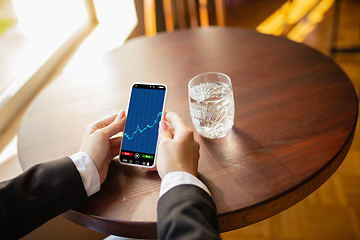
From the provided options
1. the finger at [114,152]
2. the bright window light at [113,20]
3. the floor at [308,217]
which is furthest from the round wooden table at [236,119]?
the bright window light at [113,20]

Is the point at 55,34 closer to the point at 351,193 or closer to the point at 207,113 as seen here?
the point at 207,113

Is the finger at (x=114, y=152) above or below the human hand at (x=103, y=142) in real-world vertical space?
below

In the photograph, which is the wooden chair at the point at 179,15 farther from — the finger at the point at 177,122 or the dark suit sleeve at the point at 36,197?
the dark suit sleeve at the point at 36,197

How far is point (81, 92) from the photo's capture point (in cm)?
98

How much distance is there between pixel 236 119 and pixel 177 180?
29cm

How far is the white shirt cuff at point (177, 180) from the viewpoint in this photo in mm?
542

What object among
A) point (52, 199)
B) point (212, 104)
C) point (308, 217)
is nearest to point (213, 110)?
point (212, 104)

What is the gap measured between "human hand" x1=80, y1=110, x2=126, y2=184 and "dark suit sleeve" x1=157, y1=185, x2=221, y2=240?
18cm

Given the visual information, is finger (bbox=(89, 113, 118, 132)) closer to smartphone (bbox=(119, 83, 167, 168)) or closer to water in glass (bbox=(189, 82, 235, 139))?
smartphone (bbox=(119, 83, 167, 168))

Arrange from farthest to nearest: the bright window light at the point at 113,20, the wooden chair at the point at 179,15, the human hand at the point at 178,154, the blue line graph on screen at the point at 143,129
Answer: the wooden chair at the point at 179,15
the bright window light at the point at 113,20
the blue line graph on screen at the point at 143,129
the human hand at the point at 178,154

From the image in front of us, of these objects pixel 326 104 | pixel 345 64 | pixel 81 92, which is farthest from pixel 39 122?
pixel 345 64

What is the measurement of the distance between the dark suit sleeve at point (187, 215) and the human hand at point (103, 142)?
18 cm

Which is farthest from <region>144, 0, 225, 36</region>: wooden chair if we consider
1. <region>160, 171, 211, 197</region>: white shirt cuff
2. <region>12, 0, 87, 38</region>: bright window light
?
<region>160, 171, 211, 197</region>: white shirt cuff

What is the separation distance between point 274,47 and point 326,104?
37 cm
